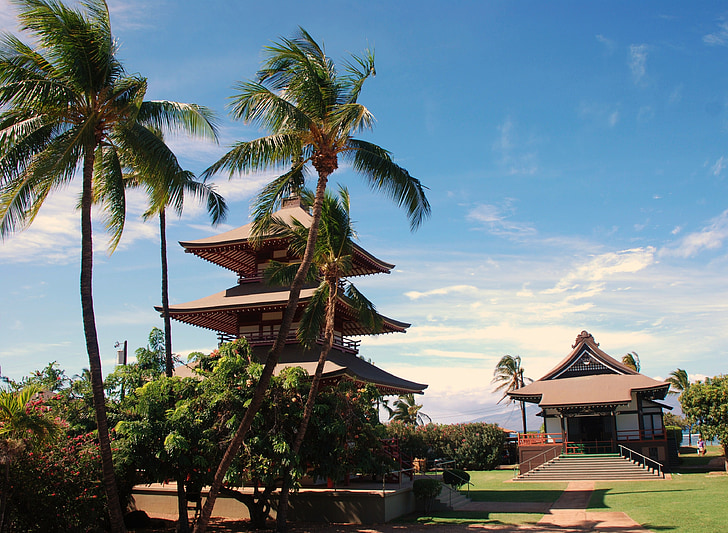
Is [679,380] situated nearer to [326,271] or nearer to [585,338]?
[585,338]

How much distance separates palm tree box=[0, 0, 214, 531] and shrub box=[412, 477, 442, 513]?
35.2 ft

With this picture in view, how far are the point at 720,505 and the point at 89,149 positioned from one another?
21.1m

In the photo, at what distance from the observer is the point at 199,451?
1686 cm

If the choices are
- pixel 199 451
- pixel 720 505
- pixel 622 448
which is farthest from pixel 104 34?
pixel 622 448

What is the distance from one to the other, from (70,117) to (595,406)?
104ft

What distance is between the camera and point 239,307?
2339cm

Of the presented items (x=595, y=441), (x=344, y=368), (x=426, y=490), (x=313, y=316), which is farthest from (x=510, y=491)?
(x=313, y=316)

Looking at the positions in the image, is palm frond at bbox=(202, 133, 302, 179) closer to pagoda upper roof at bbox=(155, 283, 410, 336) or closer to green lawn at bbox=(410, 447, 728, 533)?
pagoda upper roof at bbox=(155, 283, 410, 336)

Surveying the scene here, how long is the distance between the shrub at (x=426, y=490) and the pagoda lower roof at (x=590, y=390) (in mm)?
17079

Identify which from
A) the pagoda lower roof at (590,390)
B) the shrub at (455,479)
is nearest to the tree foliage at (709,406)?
the pagoda lower roof at (590,390)

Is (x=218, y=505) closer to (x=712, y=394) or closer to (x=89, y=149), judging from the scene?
(x=89, y=149)

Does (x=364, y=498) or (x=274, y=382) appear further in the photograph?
(x=364, y=498)

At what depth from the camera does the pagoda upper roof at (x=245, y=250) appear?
2438cm

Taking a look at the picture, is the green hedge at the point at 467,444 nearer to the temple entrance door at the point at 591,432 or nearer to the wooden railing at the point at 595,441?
the wooden railing at the point at 595,441
